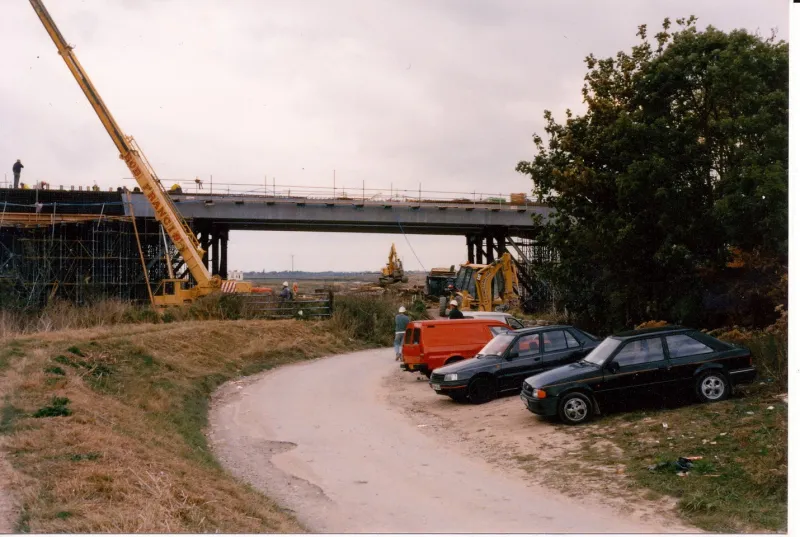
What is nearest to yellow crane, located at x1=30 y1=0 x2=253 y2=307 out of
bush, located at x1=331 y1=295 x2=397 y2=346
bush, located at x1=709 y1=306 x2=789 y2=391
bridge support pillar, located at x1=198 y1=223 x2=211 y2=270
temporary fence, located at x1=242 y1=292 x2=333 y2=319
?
temporary fence, located at x1=242 y1=292 x2=333 y2=319

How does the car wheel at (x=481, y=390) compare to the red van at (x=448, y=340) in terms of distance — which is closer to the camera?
the car wheel at (x=481, y=390)

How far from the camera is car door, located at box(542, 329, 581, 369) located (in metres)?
16.1

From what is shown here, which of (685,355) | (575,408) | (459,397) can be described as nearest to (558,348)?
(459,397)

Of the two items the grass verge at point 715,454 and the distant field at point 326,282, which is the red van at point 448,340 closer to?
the grass verge at point 715,454

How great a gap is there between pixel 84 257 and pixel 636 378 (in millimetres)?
32235

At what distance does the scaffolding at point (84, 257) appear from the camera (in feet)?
117

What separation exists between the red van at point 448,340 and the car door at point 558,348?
10.9 feet

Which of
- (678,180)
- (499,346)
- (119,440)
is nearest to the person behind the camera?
(119,440)

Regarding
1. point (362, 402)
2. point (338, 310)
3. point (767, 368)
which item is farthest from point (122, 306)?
point (767, 368)

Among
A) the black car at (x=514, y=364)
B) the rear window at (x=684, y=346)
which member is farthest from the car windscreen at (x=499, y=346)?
the rear window at (x=684, y=346)

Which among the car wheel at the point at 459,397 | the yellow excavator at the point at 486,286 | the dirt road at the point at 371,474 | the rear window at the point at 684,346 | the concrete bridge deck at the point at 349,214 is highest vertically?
the concrete bridge deck at the point at 349,214

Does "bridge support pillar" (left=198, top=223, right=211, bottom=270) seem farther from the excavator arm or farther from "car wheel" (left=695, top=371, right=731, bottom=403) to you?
"car wheel" (left=695, top=371, right=731, bottom=403)

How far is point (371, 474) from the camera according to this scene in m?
10.8

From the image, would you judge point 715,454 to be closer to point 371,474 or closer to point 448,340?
point 371,474
